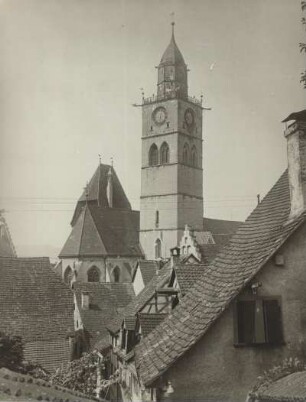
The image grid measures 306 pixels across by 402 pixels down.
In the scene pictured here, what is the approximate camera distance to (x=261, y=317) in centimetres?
896

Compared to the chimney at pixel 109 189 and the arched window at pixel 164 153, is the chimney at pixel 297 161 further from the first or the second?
the chimney at pixel 109 189

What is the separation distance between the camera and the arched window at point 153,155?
184 feet

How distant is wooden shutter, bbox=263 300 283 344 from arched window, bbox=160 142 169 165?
46.6 meters

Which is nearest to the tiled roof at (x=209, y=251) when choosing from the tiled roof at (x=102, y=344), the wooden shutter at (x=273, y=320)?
the tiled roof at (x=102, y=344)

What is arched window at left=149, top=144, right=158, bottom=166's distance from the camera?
5608 centimetres

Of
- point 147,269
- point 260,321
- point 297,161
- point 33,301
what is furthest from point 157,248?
point 260,321

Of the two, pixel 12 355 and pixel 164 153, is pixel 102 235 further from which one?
pixel 12 355

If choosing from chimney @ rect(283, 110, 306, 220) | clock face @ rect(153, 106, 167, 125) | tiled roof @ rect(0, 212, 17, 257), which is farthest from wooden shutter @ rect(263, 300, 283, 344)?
clock face @ rect(153, 106, 167, 125)

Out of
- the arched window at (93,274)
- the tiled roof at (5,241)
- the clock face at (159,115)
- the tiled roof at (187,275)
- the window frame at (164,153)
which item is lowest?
the tiled roof at (187,275)

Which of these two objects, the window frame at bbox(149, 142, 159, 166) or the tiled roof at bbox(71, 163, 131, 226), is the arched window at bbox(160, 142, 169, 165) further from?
the tiled roof at bbox(71, 163, 131, 226)

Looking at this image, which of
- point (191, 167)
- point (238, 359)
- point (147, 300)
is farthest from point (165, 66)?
point (238, 359)

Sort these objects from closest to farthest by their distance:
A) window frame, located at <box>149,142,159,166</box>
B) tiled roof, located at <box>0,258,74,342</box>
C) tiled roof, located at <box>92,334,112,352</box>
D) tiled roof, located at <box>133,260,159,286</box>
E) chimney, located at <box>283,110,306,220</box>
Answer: chimney, located at <box>283,110,306,220</box>
tiled roof, located at <box>0,258,74,342</box>
tiled roof, located at <box>92,334,112,352</box>
tiled roof, located at <box>133,260,159,286</box>
window frame, located at <box>149,142,159,166</box>

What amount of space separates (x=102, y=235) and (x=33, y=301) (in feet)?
99.5

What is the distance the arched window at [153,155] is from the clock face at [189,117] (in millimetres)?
5016
